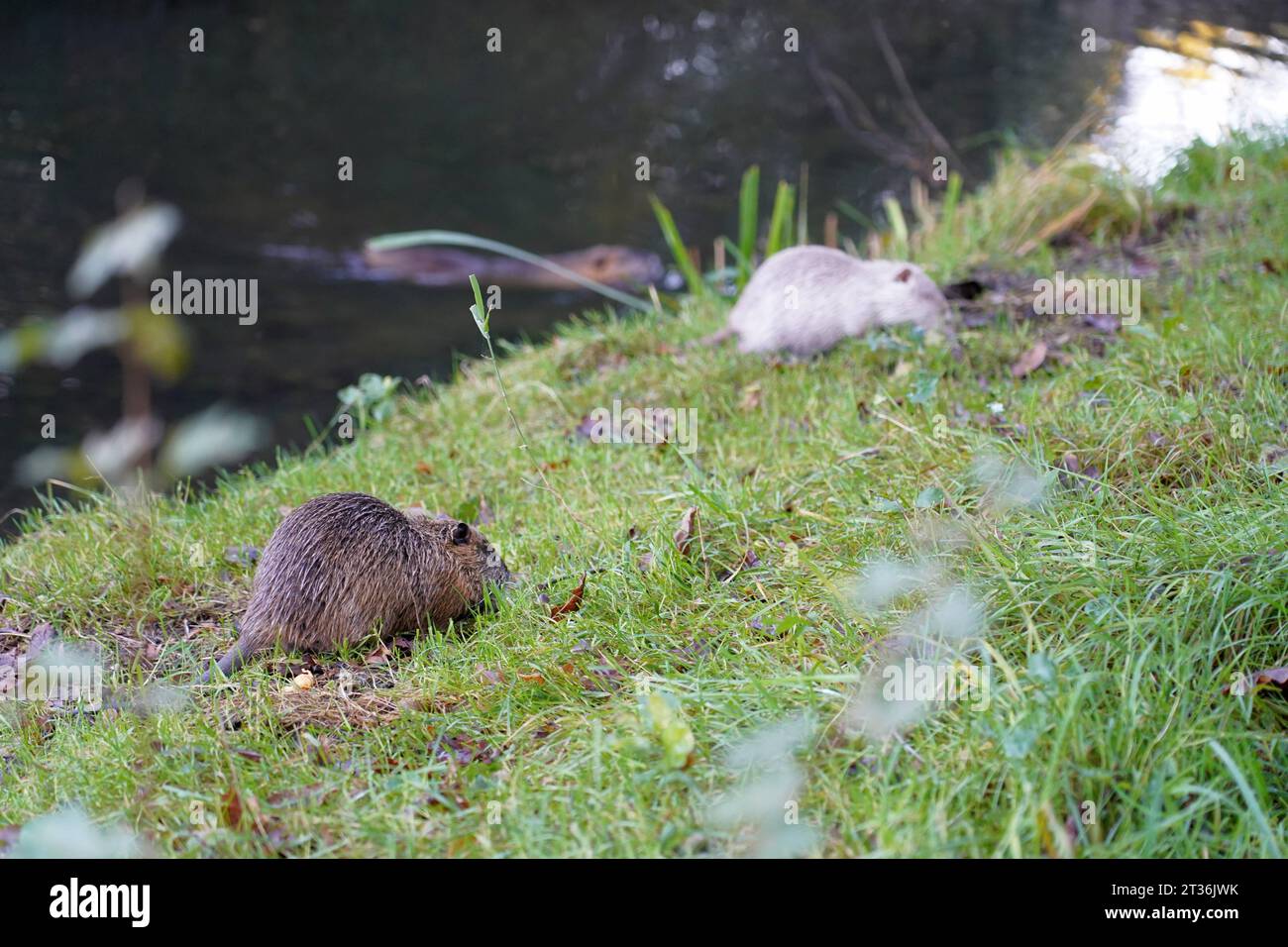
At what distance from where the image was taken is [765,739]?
223 cm

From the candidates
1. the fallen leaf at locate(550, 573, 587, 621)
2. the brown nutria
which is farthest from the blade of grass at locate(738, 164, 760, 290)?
the fallen leaf at locate(550, 573, 587, 621)

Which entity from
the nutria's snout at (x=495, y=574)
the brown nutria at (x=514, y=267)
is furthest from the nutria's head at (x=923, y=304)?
the brown nutria at (x=514, y=267)

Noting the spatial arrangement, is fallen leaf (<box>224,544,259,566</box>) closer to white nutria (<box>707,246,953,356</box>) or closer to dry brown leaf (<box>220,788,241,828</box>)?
dry brown leaf (<box>220,788,241,828</box>)

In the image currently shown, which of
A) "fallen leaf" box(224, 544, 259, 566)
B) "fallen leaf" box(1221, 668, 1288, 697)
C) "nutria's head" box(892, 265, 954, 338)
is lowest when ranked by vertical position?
"fallen leaf" box(224, 544, 259, 566)

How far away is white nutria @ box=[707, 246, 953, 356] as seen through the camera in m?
5.05

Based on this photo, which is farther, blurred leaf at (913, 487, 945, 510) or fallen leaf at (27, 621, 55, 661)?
fallen leaf at (27, 621, 55, 661)

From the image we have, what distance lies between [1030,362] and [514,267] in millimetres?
5763

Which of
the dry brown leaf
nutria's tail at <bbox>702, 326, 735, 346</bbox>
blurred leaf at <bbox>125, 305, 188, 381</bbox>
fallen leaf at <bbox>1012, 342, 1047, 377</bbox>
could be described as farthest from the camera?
nutria's tail at <bbox>702, 326, 735, 346</bbox>

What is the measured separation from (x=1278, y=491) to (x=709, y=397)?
8.10 feet

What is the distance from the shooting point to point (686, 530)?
3.17 metres

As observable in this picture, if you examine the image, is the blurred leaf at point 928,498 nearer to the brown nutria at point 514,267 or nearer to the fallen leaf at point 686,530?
the fallen leaf at point 686,530

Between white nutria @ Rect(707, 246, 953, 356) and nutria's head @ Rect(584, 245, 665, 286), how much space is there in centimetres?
358
